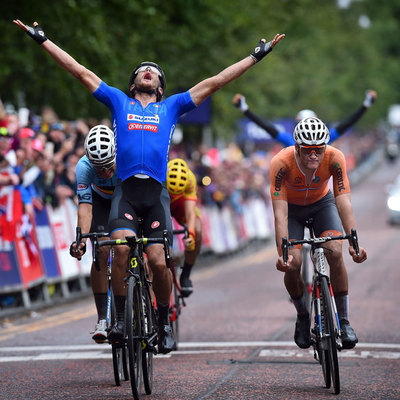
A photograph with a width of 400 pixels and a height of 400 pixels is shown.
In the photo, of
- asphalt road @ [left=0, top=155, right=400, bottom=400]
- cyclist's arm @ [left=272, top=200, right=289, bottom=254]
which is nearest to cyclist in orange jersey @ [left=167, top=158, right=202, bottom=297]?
asphalt road @ [left=0, top=155, right=400, bottom=400]

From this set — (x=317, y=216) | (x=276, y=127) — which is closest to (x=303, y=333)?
(x=317, y=216)

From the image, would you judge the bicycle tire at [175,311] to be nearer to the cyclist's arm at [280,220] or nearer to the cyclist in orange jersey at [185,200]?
the cyclist in orange jersey at [185,200]

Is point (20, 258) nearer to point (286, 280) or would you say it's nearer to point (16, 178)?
point (16, 178)

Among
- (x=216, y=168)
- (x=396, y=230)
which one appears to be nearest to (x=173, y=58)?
(x=216, y=168)

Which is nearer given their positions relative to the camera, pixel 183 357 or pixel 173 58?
pixel 183 357

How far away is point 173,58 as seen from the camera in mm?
28109

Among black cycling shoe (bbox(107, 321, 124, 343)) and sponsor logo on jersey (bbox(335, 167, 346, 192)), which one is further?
sponsor logo on jersey (bbox(335, 167, 346, 192))

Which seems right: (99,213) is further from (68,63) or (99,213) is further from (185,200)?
(185,200)

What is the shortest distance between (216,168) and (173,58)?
4.62m

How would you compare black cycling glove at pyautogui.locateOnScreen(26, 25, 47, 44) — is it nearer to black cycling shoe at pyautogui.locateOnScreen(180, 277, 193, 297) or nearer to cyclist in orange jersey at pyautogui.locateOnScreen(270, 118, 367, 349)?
cyclist in orange jersey at pyautogui.locateOnScreen(270, 118, 367, 349)

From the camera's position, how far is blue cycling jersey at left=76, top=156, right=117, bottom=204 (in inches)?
340

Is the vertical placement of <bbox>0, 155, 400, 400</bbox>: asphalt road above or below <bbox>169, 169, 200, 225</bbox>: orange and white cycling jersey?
below

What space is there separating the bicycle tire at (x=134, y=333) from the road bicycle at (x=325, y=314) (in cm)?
127

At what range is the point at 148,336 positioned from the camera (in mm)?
7711
